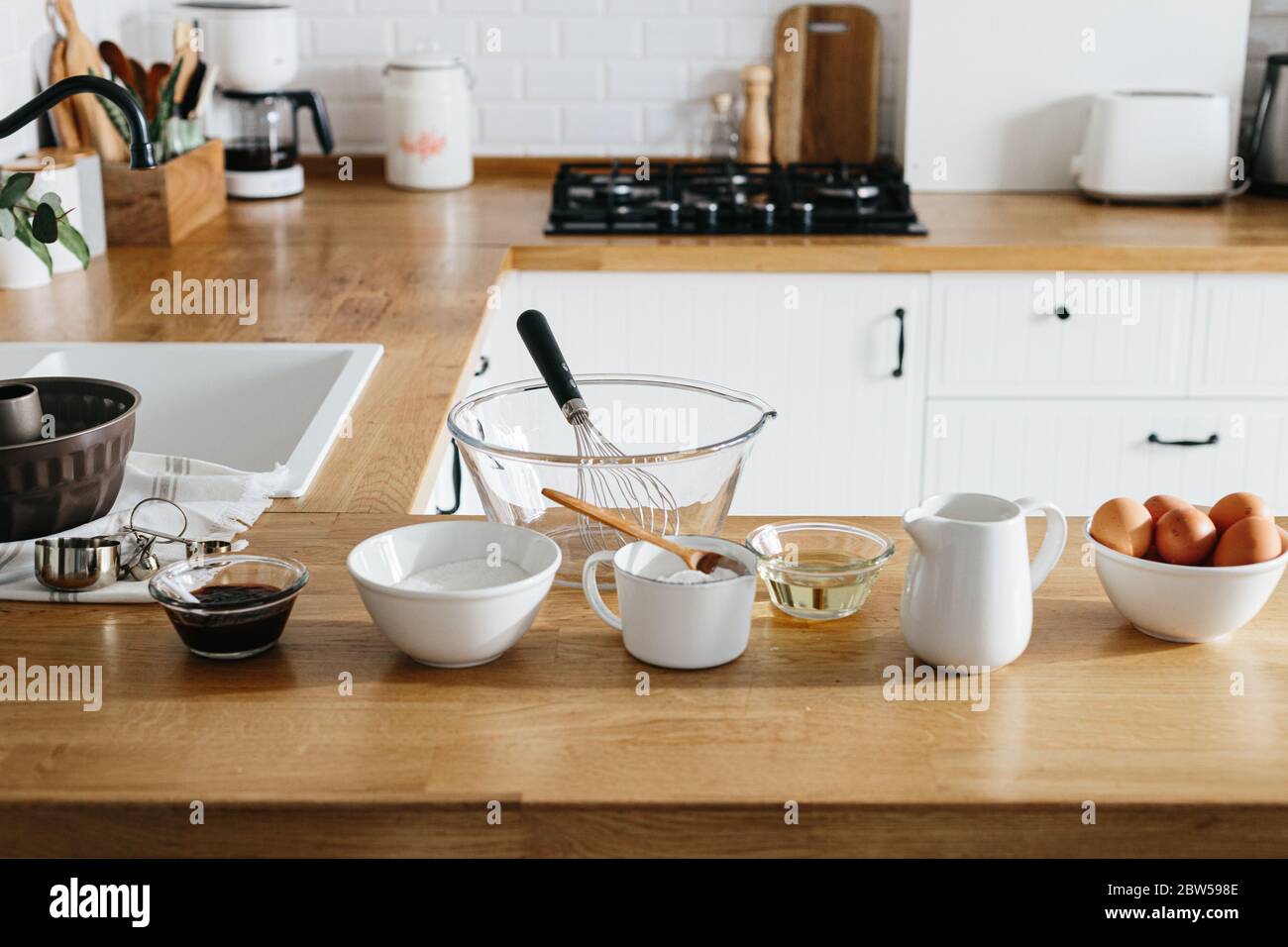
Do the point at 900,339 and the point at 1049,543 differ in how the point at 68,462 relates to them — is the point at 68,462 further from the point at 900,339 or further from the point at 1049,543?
the point at 900,339

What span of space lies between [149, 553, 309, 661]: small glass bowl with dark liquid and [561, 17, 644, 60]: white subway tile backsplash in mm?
2350

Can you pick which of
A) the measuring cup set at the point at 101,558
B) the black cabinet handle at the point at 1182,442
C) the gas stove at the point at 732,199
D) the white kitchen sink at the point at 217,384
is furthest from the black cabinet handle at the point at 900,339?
the measuring cup set at the point at 101,558

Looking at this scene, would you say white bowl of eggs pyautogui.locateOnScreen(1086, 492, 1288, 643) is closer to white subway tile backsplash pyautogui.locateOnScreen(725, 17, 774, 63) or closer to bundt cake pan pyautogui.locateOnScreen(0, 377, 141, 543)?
bundt cake pan pyautogui.locateOnScreen(0, 377, 141, 543)

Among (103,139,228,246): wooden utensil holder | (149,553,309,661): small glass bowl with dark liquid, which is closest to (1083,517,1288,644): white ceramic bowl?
(149,553,309,661): small glass bowl with dark liquid

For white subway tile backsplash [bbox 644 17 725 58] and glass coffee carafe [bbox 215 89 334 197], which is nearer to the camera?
glass coffee carafe [bbox 215 89 334 197]

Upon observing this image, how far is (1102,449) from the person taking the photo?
274 cm

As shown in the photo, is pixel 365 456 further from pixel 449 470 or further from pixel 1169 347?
pixel 1169 347

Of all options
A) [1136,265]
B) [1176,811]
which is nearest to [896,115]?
[1136,265]

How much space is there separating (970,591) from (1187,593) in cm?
17

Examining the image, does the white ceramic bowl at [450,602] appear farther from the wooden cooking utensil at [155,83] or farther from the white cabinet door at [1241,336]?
the wooden cooking utensil at [155,83]

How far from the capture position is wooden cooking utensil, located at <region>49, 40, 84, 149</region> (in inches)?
105

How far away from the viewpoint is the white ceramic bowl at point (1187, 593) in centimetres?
108

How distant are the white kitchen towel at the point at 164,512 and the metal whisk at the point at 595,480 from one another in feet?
1.04
